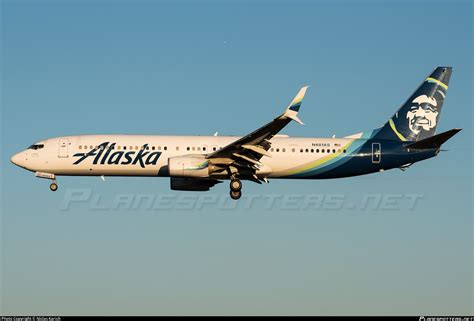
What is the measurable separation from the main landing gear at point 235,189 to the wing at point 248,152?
0.58 meters

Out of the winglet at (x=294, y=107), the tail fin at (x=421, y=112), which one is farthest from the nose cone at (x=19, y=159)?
the tail fin at (x=421, y=112)

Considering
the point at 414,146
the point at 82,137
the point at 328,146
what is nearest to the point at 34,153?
the point at 82,137

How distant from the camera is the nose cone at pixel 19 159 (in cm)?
6456

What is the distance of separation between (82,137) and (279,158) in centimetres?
1228

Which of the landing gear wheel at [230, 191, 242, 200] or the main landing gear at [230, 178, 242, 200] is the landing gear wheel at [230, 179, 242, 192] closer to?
the main landing gear at [230, 178, 242, 200]

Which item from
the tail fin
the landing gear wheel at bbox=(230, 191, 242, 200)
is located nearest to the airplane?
the landing gear wheel at bbox=(230, 191, 242, 200)

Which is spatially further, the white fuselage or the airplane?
the white fuselage

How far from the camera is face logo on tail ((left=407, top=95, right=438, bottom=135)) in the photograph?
218 ft

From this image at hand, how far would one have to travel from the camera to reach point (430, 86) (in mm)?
67562

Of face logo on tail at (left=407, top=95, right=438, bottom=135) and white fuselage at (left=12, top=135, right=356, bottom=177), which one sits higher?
face logo on tail at (left=407, top=95, right=438, bottom=135)

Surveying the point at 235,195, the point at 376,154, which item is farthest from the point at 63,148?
the point at 376,154

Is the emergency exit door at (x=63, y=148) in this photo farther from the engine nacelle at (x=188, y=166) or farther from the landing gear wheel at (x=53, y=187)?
the engine nacelle at (x=188, y=166)

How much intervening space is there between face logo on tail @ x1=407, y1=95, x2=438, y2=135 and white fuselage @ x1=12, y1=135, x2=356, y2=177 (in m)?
5.44

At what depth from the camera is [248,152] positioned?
61.6 m
